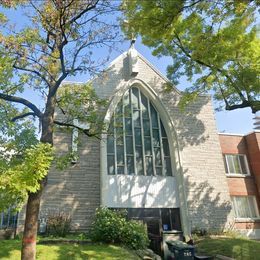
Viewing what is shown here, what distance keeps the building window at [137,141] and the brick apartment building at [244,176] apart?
5.08 m

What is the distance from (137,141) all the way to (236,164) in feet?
26.5

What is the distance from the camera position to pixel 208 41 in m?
13.5

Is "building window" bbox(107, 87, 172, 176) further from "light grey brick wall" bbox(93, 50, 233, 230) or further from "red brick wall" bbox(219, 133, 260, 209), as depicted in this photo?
"red brick wall" bbox(219, 133, 260, 209)

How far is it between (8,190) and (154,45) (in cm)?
1269

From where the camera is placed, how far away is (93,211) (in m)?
16.8

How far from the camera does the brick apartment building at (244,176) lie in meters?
19.5

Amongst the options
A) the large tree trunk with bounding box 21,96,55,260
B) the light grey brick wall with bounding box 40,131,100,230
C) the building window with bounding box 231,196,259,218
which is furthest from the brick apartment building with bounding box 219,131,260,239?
the large tree trunk with bounding box 21,96,55,260

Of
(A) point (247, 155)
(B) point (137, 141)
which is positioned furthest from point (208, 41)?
(A) point (247, 155)

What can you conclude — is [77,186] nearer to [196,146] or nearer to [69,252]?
[69,252]

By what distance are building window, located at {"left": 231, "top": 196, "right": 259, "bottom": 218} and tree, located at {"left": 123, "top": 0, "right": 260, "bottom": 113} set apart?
7.55 meters

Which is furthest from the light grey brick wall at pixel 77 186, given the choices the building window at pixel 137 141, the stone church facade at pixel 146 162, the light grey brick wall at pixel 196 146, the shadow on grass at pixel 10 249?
the light grey brick wall at pixel 196 146

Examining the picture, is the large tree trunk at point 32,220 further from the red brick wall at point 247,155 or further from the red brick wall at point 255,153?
the red brick wall at point 255,153

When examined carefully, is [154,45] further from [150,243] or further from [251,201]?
[251,201]

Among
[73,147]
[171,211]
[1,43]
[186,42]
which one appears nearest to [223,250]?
[171,211]
